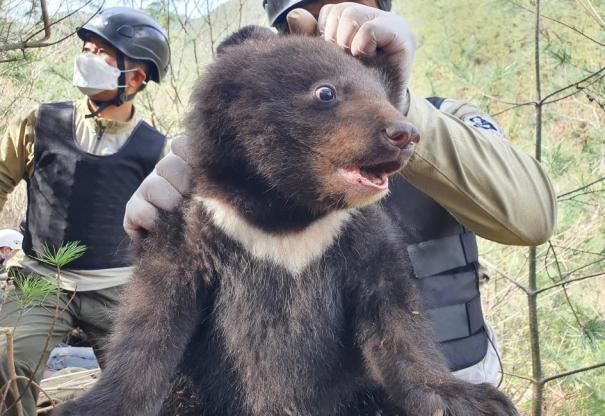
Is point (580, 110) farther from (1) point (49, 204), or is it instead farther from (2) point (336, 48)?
(2) point (336, 48)

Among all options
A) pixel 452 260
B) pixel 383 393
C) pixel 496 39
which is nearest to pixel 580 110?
pixel 496 39

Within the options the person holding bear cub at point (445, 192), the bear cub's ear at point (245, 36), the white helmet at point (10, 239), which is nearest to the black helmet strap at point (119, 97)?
the white helmet at point (10, 239)

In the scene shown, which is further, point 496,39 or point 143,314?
point 496,39

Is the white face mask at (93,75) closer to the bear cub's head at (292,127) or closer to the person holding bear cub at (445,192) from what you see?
the person holding bear cub at (445,192)

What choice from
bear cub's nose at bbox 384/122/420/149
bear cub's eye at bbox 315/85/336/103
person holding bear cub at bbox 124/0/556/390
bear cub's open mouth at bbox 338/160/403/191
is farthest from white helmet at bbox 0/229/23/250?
bear cub's nose at bbox 384/122/420/149

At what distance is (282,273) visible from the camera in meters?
2.27

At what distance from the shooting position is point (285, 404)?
2.15 metres

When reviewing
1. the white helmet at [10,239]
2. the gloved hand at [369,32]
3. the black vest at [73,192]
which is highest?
the gloved hand at [369,32]

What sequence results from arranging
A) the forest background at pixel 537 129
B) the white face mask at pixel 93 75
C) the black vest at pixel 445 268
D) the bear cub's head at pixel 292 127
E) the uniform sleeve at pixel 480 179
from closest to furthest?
the bear cub's head at pixel 292 127
the uniform sleeve at pixel 480 179
the black vest at pixel 445 268
the forest background at pixel 537 129
the white face mask at pixel 93 75

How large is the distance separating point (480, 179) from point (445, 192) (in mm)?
112

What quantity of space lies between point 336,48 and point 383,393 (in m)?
1.03

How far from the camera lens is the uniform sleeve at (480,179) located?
2293 millimetres

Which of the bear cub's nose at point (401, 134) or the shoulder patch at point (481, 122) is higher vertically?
the bear cub's nose at point (401, 134)

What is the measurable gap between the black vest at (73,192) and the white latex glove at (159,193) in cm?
263
